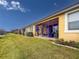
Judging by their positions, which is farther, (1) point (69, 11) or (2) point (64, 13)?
(2) point (64, 13)

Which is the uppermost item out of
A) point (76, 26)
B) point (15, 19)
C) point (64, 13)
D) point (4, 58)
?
point (15, 19)

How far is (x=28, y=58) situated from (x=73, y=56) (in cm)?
228

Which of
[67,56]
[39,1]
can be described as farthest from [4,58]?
[39,1]

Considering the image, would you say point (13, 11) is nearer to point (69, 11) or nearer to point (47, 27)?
point (47, 27)

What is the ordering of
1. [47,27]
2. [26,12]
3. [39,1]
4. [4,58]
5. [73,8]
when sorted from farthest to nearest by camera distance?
1. [26,12]
2. [39,1]
3. [47,27]
4. [73,8]
5. [4,58]

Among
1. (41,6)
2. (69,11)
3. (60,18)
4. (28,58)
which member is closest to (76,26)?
(69,11)

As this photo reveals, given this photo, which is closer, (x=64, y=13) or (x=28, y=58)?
(x=28, y=58)

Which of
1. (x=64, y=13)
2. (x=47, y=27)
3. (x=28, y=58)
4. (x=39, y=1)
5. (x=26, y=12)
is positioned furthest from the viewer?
(x=26, y=12)

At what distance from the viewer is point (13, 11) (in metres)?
61.5

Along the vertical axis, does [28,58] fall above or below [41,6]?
below

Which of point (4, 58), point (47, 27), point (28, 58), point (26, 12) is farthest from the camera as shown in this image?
point (26, 12)

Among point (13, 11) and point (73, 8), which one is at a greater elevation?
point (13, 11)

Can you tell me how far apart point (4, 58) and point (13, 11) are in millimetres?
54286

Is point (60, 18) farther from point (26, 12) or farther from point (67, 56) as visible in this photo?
point (26, 12)
